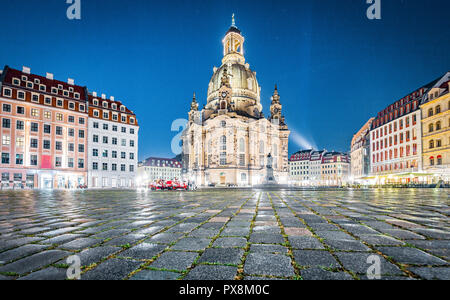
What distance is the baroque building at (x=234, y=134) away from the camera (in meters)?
60.2

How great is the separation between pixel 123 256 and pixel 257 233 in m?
1.90

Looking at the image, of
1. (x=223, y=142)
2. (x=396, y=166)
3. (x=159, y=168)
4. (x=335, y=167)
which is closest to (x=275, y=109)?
(x=223, y=142)

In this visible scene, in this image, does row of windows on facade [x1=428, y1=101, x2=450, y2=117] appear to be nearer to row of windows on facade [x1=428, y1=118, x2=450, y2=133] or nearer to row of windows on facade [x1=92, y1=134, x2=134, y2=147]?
row of windows on facade [x1=428, y1=118, x2=450, y2=133]

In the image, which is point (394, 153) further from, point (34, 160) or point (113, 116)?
point (34, 160)

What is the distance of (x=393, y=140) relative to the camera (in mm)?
44625

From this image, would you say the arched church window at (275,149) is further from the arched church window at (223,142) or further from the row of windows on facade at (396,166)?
the row of windows on facade at (396,166)

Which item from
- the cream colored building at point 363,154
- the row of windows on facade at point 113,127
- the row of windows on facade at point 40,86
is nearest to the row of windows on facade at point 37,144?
the row of windows on facade at point 113,127

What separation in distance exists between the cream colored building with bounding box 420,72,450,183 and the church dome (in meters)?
42.9

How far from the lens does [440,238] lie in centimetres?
325

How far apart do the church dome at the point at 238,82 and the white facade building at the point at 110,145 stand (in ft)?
103

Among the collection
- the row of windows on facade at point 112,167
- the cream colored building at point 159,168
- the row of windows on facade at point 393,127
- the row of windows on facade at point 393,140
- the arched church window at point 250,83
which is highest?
the arched church window at point 250,83

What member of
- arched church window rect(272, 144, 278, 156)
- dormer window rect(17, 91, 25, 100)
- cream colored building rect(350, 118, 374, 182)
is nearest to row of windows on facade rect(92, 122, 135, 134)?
dormer window rect(17, 91, 25, 100)
